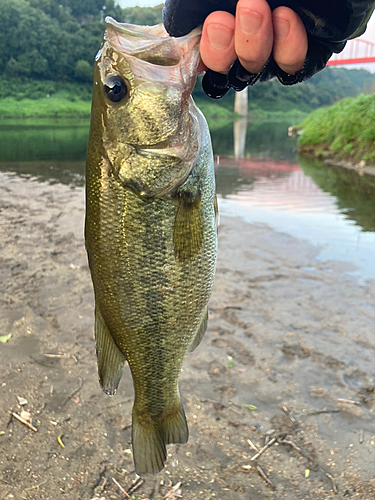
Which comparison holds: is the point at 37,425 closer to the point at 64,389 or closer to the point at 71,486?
the point at 64,389

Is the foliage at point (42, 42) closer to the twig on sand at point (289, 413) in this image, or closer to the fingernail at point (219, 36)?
the twig on sand at point (289, 413)

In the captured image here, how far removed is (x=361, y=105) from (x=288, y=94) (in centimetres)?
8392

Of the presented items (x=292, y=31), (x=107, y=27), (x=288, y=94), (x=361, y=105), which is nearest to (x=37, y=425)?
(x=107, y=27)

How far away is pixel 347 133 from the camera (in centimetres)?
1747

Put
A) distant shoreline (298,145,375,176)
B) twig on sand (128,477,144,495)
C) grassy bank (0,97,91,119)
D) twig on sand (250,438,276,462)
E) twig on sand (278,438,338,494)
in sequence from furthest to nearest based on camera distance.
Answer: grassy bank (0,97,91,119), distant shoreline (298,145,375,176), twig on sand (250,438,276,462), twig on sand (278,438,338,494), twig on sand (128,477,144,495)

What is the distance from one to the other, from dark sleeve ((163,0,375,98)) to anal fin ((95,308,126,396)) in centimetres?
137

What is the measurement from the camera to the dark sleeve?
164 centimetres

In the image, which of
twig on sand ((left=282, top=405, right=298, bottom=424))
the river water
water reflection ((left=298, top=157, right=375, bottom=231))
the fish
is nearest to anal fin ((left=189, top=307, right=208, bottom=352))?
the fish

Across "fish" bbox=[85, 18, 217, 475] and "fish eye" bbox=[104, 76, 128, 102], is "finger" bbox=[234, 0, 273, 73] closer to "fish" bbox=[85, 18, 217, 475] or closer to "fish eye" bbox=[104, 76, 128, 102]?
"fish" bbox=[85, 18, 217, 475]

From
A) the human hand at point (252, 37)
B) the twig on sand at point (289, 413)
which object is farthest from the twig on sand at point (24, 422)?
the human hand at point (252, 37)

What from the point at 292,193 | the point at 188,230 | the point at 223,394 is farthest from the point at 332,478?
the point at 292,193

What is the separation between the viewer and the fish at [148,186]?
1798 mm

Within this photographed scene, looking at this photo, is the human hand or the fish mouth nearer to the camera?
the human hand

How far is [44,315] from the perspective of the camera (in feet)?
16.5
